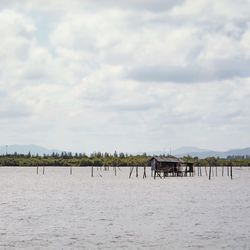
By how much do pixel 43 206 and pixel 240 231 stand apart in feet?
92.2

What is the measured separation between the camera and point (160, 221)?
4844 cm

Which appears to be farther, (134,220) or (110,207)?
(110,207)

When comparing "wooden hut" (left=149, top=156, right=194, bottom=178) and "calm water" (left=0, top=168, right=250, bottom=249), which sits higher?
"wooden hut" (left=149, top=156, right=194, bottom=178)

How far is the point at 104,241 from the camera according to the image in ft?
124

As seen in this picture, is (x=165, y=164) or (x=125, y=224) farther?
(x=165, y=164)

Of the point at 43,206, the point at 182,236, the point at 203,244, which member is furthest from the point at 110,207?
the point at 203,244

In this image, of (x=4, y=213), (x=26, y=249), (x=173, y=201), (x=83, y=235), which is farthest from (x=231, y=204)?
(x=26, y=249)

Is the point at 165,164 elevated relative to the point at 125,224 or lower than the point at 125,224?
elevated

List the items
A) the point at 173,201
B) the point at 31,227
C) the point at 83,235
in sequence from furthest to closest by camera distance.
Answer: the point at 173,201
the point at 31,227
the point at 83,235

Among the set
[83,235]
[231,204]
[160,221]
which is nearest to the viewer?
[83,235]

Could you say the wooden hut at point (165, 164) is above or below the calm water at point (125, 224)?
above

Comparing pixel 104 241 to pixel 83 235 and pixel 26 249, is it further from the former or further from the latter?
pixel 26 249

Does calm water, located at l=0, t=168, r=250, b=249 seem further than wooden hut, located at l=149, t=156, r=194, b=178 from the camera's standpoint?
No

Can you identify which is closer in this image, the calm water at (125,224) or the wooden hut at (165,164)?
the calm water at (125,224)
